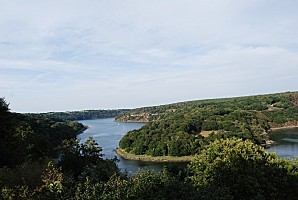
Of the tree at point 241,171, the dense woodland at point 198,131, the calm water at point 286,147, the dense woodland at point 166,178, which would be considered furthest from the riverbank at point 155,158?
the tree at point 241,171

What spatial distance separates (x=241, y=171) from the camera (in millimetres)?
18203

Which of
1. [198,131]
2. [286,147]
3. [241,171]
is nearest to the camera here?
[241,171]

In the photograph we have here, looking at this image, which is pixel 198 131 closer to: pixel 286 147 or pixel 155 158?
pixel 155 158

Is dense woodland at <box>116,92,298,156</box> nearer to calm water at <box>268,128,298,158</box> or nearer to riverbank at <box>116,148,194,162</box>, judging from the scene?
riverbank at <box>116,148,194,162</box>

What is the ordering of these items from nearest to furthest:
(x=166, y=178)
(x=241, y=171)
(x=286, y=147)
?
1. (x=166, y=178)
2. (x=241, y=171)
3. (x=286, y=147)

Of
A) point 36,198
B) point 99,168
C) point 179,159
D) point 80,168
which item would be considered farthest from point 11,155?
point 179,159

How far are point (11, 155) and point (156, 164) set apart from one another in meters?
35.7

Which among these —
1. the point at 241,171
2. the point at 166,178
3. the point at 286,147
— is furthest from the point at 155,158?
the point at 166,178

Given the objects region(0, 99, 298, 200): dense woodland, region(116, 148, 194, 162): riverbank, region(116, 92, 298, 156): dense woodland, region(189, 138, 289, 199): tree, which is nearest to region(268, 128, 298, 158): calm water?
region(116, 92, 298, 156): dense woodland

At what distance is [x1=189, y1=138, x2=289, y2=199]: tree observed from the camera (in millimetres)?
17750

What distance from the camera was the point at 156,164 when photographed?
5609 centimetres

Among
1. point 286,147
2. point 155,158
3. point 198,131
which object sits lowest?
point 155,158

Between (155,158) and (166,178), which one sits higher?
(166,178)

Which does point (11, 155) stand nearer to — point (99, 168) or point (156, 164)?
point (99, 168)
